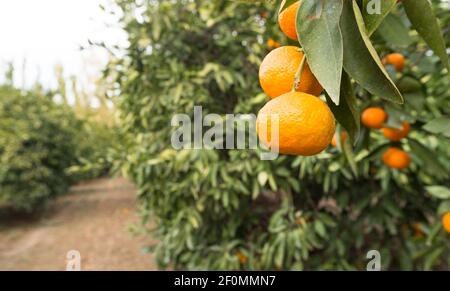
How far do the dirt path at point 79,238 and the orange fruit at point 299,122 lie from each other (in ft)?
8.62

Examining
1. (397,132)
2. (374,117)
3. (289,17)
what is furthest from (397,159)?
(289,17)

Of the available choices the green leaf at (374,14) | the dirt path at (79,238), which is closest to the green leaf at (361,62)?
the green leaf at (374,14)

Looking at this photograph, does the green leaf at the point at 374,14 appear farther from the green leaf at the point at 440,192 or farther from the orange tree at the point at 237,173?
the orange tree at the point at 237,173

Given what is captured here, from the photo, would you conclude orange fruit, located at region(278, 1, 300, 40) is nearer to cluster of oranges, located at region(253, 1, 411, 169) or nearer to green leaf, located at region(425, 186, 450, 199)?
cluster of oranges, located at region(253, 1, 411, 169)

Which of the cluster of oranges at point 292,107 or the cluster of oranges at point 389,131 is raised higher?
the cluster of oranges at point 292,107

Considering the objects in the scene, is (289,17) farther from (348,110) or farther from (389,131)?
(389,131)

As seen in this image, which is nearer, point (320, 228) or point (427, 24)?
point (427, 24)

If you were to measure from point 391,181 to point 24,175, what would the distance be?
5.04m

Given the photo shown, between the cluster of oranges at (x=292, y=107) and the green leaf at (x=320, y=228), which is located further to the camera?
the green leaf at (x=320, y=228)

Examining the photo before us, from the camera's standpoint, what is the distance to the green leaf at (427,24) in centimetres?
56

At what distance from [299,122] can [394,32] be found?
0.71m

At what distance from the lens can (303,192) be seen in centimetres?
250

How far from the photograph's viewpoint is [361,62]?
52 cm

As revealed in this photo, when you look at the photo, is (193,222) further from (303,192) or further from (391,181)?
(391,181)
